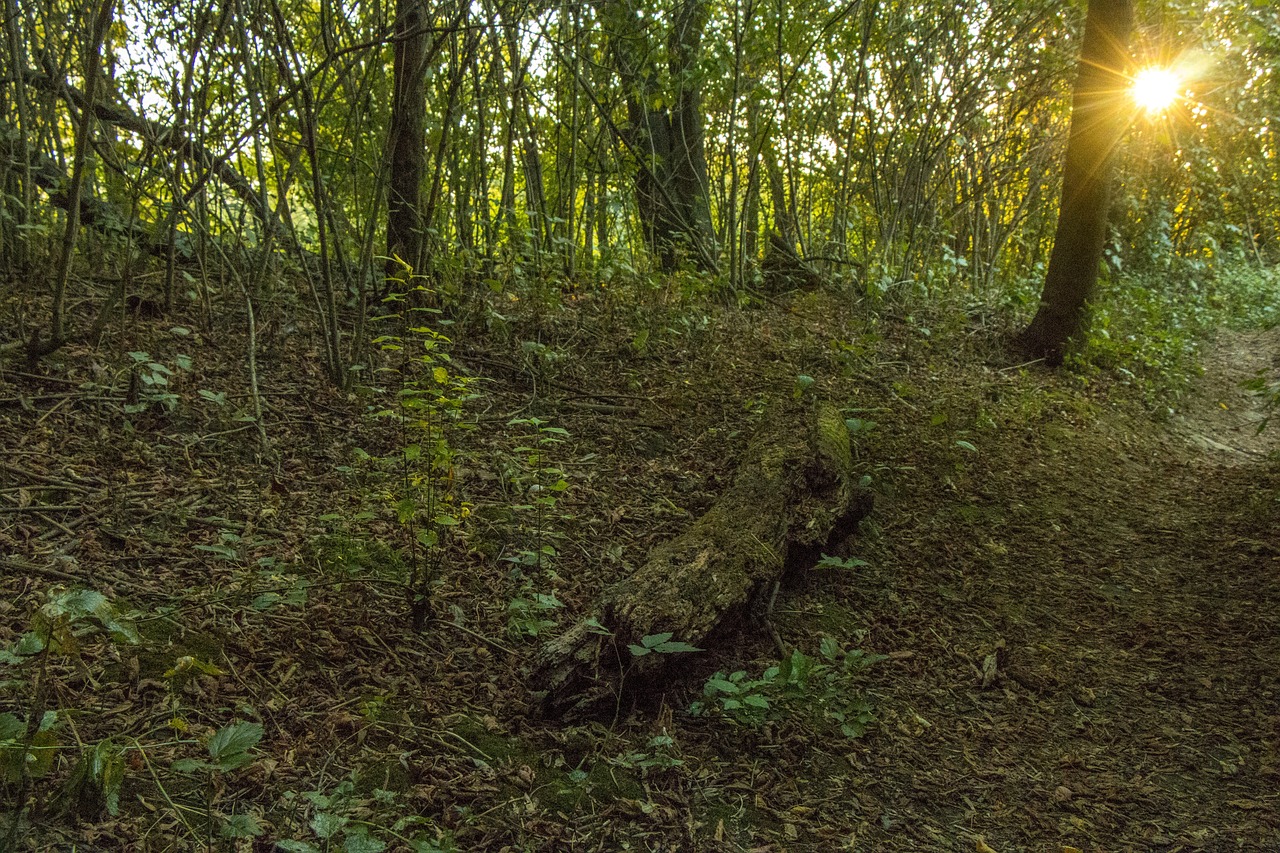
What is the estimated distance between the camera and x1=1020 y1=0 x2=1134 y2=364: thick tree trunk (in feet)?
21.1

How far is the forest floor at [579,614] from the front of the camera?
2.25m

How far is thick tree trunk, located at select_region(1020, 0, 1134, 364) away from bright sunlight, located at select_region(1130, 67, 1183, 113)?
0.26 metres

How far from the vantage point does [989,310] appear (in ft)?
25.9

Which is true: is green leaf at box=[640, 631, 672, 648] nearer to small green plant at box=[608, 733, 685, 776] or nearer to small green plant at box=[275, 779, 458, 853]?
small green plant at box=[608, 733, 685, 776]

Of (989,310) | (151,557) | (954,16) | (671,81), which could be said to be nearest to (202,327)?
(151,557)

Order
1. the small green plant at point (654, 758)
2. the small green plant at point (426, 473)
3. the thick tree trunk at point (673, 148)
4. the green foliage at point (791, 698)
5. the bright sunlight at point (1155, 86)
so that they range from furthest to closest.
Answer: the bright sunlight at point (1155, 86) → the thick tree trunk at point (673, 148) → the small green plant at point (426, 473) → the green foliage at point (791, 698) → the small green plant at point (654, 758)

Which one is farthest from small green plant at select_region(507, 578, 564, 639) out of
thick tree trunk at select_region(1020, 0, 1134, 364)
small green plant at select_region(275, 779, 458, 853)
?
thick tree trunk at select_region(1020, 0, 1134, 364)

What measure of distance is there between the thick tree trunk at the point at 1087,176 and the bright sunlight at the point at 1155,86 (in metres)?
0.26

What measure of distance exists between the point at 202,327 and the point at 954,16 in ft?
24.6

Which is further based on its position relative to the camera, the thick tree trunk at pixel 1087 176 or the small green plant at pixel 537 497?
the thick tree trunk at pixel 1087 176

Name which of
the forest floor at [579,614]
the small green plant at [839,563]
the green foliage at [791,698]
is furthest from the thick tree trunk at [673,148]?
the green foliage at [791,698]

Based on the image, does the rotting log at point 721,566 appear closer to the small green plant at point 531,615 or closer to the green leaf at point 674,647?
the green leaf at point 674,647

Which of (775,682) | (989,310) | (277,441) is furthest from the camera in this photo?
(989,310)

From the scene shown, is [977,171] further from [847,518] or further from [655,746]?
[655,746]
